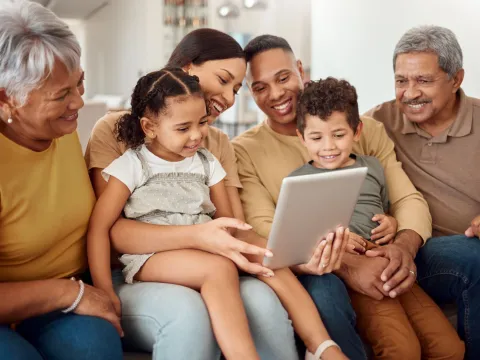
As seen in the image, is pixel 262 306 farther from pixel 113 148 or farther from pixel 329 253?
pixel 113 148

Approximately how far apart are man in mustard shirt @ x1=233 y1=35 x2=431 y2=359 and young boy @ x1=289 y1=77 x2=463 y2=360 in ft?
0.14

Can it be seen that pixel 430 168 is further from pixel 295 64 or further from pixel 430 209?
pixel 295 64

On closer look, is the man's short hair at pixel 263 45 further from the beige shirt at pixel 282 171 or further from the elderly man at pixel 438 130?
the elderly man at pixel 438 130

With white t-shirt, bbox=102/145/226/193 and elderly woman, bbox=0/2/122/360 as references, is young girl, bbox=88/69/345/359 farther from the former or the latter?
elderly woman, bbox=0/2/122/360

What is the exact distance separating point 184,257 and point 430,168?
3.35ft

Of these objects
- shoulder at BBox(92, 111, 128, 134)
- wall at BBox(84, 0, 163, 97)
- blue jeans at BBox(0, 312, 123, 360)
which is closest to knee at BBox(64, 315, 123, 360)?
blue jeans at BBox(0, 312, 123, 360)

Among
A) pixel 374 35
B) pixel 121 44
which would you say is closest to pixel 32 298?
pixel 374 35

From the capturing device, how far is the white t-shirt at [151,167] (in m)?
1.66

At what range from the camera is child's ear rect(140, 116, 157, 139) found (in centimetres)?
170

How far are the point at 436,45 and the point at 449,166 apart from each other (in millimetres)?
413

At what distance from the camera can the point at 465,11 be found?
3049mm

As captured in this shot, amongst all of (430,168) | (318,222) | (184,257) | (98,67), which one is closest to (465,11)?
(430,168)

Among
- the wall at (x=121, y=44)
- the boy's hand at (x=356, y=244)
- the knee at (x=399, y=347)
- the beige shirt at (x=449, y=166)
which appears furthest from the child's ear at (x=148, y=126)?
the wall at (x=121, y=44)

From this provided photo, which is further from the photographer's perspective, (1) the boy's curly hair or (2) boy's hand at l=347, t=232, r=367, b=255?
(1) the boy's curly hair
